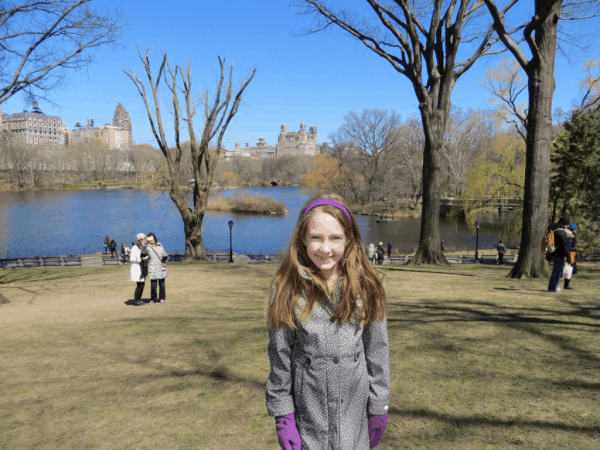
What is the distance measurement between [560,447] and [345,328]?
7.22 feet

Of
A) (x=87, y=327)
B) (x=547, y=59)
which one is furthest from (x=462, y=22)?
(x=87, y=327)

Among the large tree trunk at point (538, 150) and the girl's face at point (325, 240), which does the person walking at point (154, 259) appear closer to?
the girl's face at point (325, 240)

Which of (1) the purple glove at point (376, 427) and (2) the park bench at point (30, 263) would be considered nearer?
(1) the purple glove at point (376, 427)

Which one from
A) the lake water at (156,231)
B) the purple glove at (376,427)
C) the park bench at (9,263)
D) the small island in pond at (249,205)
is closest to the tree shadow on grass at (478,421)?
the purple glove at (376,427)

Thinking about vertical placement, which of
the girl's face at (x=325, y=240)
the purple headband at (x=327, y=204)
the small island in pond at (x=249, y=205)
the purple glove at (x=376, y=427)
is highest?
the purple headband at (x=327, y=204)

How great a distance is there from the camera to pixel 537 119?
32.9ft

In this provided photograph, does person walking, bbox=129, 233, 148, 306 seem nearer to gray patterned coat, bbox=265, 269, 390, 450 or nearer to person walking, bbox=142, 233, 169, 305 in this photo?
person walking, bbox=142, 233, 169, 305

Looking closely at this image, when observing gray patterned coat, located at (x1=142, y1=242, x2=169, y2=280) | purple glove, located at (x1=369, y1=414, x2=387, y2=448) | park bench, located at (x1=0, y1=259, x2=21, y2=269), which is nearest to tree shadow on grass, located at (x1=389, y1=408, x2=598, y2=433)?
purple glove, located at (x1=369, y1=414, x2=387, y2=448)

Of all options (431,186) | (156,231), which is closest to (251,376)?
(431,186)

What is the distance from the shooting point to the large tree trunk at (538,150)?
983cm

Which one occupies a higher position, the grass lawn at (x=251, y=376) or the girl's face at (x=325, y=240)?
the girl's face at (x=325, y=240)

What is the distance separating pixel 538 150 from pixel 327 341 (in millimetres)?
10310

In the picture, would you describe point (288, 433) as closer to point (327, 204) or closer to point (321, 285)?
point (321, 285)

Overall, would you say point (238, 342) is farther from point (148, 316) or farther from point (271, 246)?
point (271, 246)
